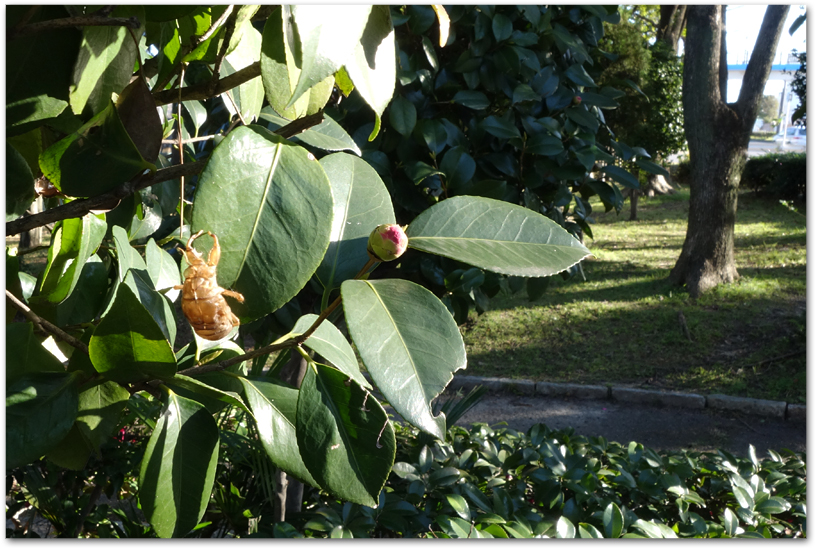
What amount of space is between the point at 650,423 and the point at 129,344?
4284 mm

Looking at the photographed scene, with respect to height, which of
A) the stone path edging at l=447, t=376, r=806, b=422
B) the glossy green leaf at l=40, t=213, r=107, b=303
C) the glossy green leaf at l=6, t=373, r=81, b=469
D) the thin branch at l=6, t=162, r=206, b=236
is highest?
the thin branch at l=6, t=162, r=206, b=236

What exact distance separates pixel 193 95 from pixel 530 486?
6.40 ft

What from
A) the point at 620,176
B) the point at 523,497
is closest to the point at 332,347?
the point at 523,497

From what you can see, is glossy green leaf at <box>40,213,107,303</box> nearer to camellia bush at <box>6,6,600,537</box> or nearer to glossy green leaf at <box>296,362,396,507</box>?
camellia bush at <box>6,6,600,537</box>

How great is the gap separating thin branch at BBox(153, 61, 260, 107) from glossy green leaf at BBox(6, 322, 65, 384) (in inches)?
11.6

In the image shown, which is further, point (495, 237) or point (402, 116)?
point (402, 116)

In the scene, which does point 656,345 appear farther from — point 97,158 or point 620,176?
point 97,158

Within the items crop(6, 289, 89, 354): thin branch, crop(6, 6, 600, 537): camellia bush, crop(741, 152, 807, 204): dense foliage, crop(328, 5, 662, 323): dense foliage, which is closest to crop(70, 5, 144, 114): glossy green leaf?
crop(6, 6, 600, 537): camellia bush

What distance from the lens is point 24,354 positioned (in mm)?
695

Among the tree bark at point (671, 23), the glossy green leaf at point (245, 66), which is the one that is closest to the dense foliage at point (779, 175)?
the tree bark at point (671, 23)

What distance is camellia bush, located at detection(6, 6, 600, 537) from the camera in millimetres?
509

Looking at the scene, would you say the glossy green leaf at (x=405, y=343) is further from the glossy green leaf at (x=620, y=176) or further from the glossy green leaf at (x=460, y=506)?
the glossy green leaf at (x=620, y=176)

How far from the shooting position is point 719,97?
20.0 feet

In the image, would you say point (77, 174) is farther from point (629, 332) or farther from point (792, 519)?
point (629, 332)
